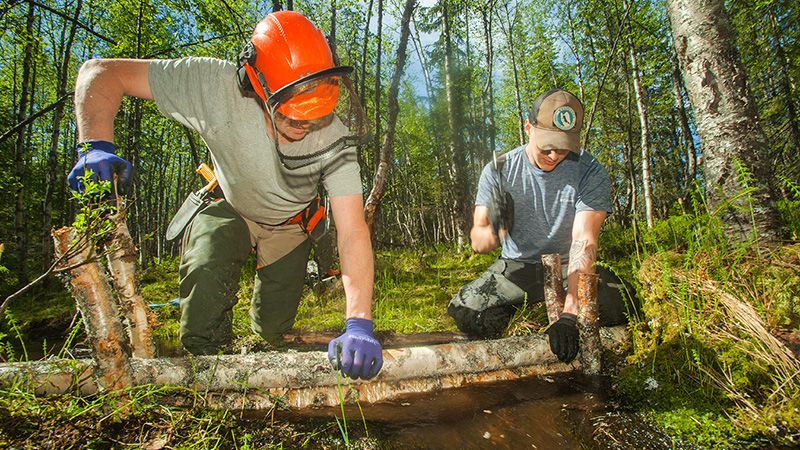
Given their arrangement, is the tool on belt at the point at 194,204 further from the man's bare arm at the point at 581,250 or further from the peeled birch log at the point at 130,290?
the man's bare arm at the point at 581,250

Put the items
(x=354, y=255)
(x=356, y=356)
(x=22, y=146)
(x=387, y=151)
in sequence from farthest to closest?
(x=22, y=146), (x=387, y=151), (x=354, y=255), (x=356, y=356)

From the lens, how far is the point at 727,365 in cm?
168

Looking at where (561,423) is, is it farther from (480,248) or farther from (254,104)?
(254,104)

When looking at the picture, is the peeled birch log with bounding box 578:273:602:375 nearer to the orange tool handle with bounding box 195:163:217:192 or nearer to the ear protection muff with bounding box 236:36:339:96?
the ear protection muff with bounding box 236:36:339:96

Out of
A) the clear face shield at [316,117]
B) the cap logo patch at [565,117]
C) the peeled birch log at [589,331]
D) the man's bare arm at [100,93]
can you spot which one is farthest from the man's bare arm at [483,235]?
the man's bare arm at [100,93]

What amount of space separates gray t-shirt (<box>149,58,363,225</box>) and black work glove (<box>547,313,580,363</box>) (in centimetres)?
159

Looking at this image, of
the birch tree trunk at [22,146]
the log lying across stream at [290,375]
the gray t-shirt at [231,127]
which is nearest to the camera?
the log lying across stream at [290,375]

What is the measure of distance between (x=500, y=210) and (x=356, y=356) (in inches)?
73.4

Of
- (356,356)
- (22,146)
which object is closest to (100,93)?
(356,356)

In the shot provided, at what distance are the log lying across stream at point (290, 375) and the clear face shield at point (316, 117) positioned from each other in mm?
1136

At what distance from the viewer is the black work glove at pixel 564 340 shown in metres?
→ 2.15

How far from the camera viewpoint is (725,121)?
9.09 feet

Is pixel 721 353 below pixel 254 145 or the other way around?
below

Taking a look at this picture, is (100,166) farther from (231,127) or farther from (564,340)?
(564,340)
